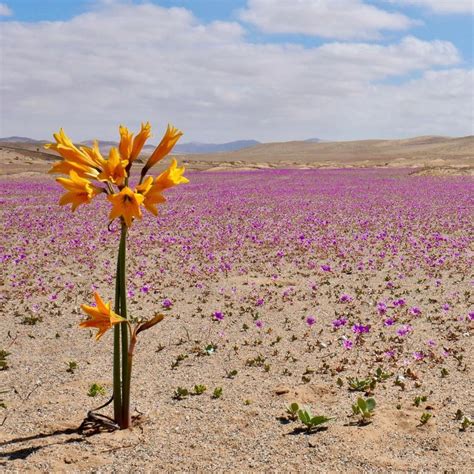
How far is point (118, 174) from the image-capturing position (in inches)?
165

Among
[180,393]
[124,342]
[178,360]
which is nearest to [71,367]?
[178,360]

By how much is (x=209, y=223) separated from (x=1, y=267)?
921 centimetres

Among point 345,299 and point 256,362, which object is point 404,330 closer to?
point 345,299

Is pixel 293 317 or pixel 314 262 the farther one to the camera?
pixel 314 262

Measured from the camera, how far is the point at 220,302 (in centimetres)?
1033

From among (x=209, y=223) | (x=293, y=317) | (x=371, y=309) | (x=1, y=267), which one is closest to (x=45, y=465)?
(x=293, y=317)

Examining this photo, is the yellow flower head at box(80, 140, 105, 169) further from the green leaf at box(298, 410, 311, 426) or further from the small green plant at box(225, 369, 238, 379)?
the small green plant at box(225, 369, 238, 379)

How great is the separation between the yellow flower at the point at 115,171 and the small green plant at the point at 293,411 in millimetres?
2959

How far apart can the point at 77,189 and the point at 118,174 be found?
13.7 inches

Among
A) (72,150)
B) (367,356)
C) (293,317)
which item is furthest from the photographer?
(293,317)

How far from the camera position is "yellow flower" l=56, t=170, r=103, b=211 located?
3971 millimetres

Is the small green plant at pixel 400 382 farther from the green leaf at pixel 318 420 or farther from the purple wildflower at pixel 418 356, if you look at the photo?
the green leaf at pixel 318 420

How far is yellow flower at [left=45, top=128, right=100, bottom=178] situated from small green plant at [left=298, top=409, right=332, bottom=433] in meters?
3.11

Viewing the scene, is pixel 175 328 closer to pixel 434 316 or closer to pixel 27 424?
pixel 27 424
